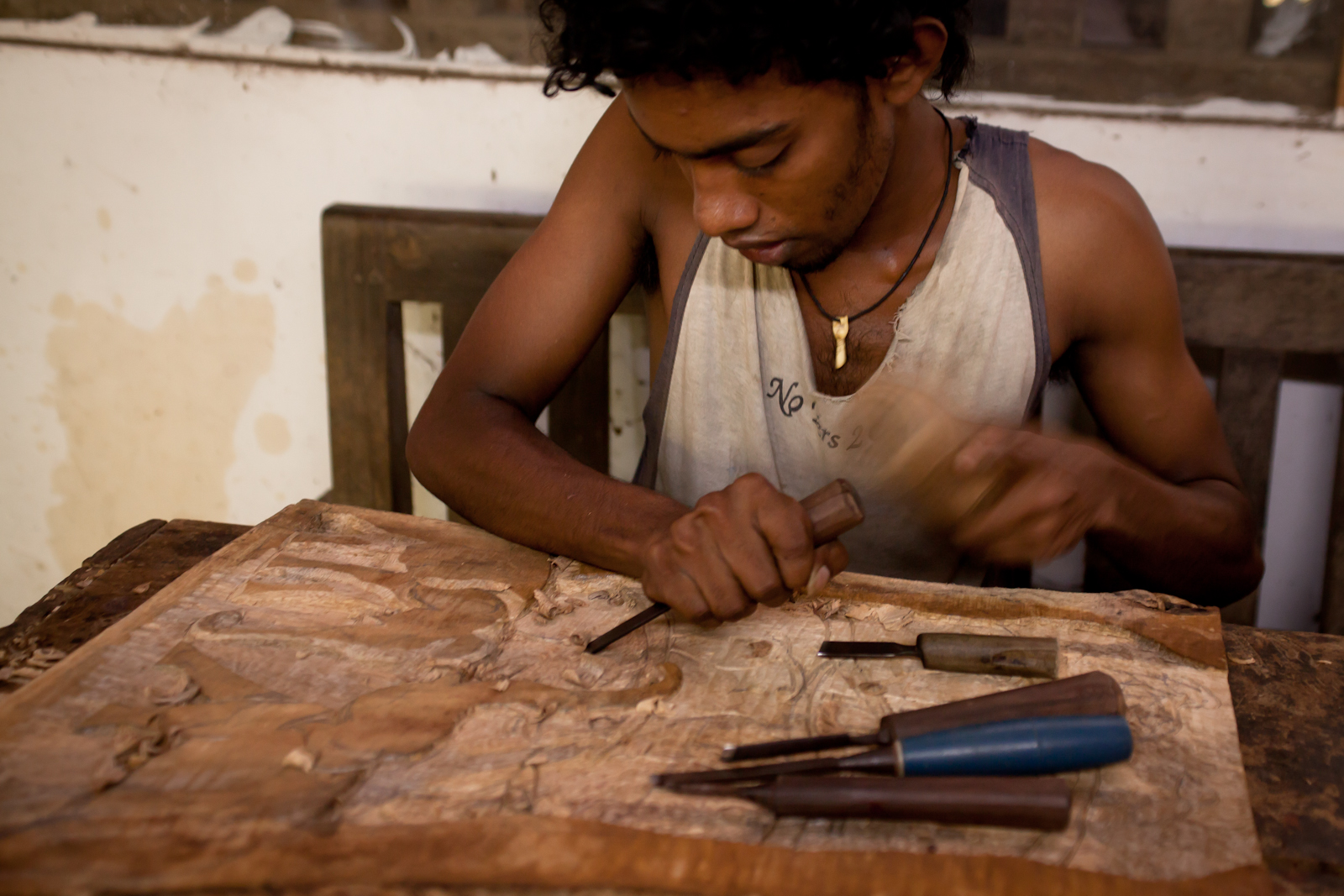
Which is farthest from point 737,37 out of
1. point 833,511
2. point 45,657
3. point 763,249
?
point 45,657

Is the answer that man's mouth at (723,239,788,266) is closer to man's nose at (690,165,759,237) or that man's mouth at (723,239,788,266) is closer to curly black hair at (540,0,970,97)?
man's nose at (690,165,759,237)

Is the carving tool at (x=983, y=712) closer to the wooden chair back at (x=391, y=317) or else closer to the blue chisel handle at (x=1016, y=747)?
the blue chisel handle at (x=1016, y=747)

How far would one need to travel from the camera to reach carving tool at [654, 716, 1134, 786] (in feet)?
2.68

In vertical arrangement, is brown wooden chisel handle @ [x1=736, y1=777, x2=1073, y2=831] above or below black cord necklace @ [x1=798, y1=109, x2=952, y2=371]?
below

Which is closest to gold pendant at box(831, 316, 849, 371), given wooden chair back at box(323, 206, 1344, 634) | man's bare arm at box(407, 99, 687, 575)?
man's bare arm at box(407, 99, 687, 575)

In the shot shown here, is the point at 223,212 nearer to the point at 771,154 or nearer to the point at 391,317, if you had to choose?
the point at 391,317

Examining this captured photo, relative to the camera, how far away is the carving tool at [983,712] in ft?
2.84

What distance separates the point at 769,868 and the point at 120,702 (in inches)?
24.0

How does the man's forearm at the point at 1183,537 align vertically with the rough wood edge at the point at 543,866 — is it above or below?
above

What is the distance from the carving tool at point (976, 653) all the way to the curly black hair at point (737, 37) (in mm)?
628

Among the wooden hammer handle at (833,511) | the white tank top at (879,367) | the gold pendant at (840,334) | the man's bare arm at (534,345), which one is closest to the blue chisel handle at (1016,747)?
the wooden hammer handle at (833,511)

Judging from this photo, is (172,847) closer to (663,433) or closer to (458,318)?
(663,433)

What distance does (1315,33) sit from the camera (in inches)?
71.4

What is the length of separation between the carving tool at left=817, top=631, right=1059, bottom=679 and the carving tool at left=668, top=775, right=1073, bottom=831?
0.20 metres
